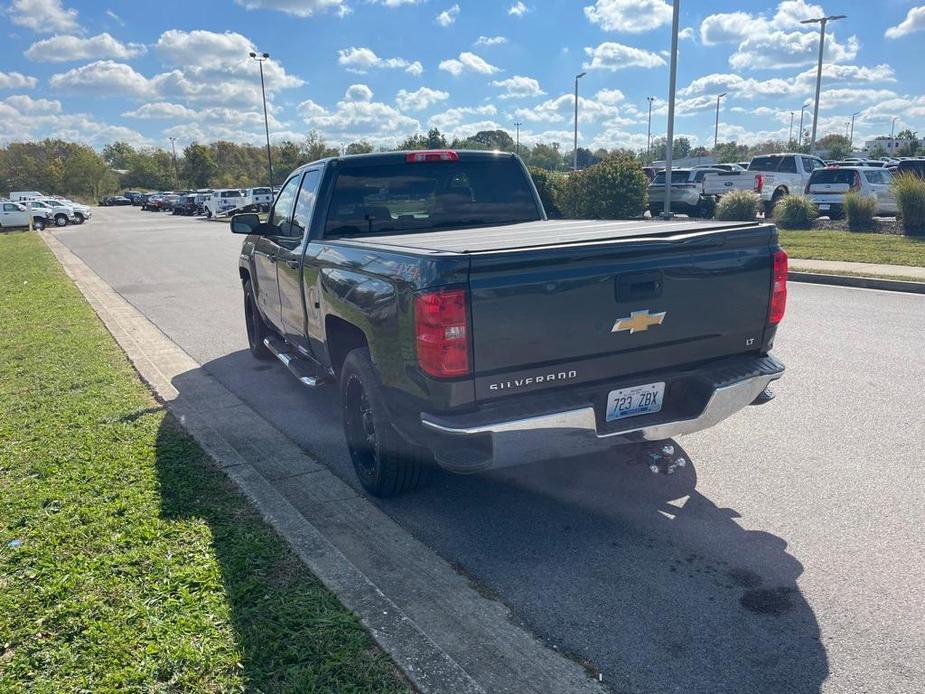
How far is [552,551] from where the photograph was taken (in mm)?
3812

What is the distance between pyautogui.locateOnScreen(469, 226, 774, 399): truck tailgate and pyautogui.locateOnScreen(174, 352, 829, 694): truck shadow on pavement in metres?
0.87

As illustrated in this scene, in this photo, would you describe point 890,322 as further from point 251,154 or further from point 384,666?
point 251,154

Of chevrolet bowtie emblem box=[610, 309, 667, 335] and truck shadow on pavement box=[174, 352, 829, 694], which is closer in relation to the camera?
truck shadow on pavement box=[174, 352, 829, 694]

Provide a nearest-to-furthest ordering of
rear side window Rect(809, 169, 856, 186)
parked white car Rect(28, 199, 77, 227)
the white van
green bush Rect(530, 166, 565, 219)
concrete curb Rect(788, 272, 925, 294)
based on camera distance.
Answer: concrete curb Rect(788, 272, 925, 294) → rear side window Rect(809, 169, 856, 186) → green bush Rect(530, 166, 565, 219) → parked white car Rect(28, 199, 77, 227) → the white van

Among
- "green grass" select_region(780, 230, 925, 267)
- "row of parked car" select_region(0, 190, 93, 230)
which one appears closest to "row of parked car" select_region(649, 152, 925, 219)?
"green grass" select_region(780, 230, 925, 267)

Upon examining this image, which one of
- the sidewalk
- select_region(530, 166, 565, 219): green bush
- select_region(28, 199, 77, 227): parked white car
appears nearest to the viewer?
the sidewalk

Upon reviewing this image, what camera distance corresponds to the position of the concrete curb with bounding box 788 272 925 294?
11188 mm

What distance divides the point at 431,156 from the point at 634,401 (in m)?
2.68

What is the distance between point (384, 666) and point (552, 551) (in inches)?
50.2

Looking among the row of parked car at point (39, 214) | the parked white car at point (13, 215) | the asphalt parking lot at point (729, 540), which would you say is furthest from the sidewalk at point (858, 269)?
the parked white car at point (13, 215)

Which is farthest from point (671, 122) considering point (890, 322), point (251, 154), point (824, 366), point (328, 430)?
point (251, 154)

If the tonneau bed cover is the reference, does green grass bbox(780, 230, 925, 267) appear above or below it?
below

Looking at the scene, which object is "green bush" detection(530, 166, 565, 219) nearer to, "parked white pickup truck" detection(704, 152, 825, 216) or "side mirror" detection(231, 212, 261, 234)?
"parked white pickup truck" detection(704, 152, 825, 216)

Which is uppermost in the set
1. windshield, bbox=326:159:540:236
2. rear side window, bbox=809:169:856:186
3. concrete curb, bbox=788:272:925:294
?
windshield, bbox=326:159:540:236
